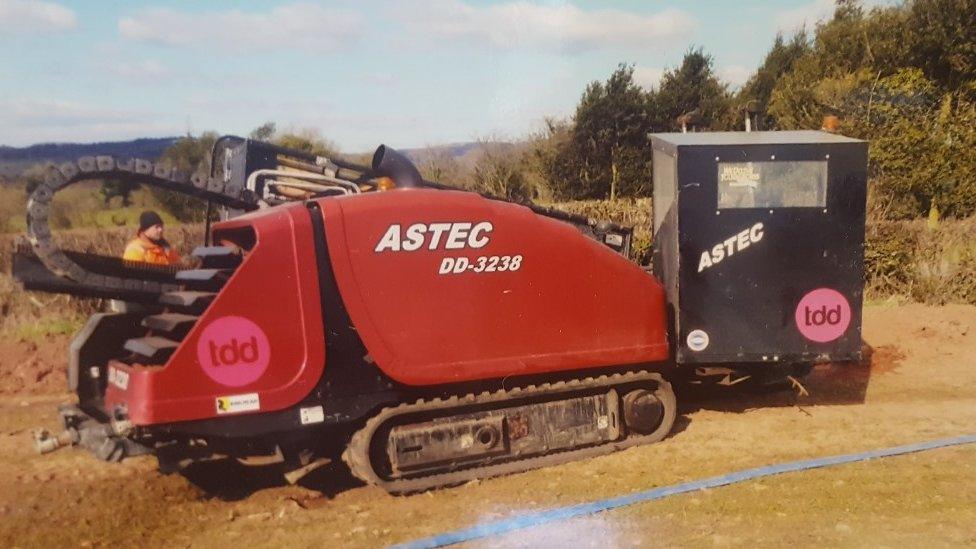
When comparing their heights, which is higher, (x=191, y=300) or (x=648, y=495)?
(x=191, y=300)

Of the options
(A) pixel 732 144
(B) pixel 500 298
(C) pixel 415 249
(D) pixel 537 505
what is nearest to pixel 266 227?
(C) pixel 415 249

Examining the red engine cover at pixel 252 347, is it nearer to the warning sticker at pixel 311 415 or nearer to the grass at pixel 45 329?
the warning sticker at pixel 311 415

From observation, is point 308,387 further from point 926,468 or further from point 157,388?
point 926,468

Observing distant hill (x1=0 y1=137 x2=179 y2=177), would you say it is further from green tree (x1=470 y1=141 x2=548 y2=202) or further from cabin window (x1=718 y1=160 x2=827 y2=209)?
green tree (x1=470 y1=141 x2=548 y2=202)

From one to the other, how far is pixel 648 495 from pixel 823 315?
2.66 metres

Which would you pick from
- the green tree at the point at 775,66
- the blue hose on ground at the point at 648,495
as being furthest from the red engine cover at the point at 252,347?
the green tree at the point at 775,66

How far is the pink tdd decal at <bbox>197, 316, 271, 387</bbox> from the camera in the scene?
507 cm

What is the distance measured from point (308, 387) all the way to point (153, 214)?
2.96 m

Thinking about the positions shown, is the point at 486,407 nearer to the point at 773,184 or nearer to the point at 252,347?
the point at 252,347

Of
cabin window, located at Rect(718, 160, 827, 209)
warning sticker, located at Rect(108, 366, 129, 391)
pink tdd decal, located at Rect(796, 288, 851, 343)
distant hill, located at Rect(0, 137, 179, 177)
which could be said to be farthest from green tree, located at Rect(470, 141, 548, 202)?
warning sticker, located at Rect(108, 366, 129, 391)

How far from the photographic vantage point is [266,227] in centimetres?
524

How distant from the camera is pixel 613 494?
5.61 metres

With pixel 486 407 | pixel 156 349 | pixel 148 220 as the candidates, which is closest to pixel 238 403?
pixel 156 349

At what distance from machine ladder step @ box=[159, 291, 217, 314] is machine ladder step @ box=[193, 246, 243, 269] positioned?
286 millimetres
